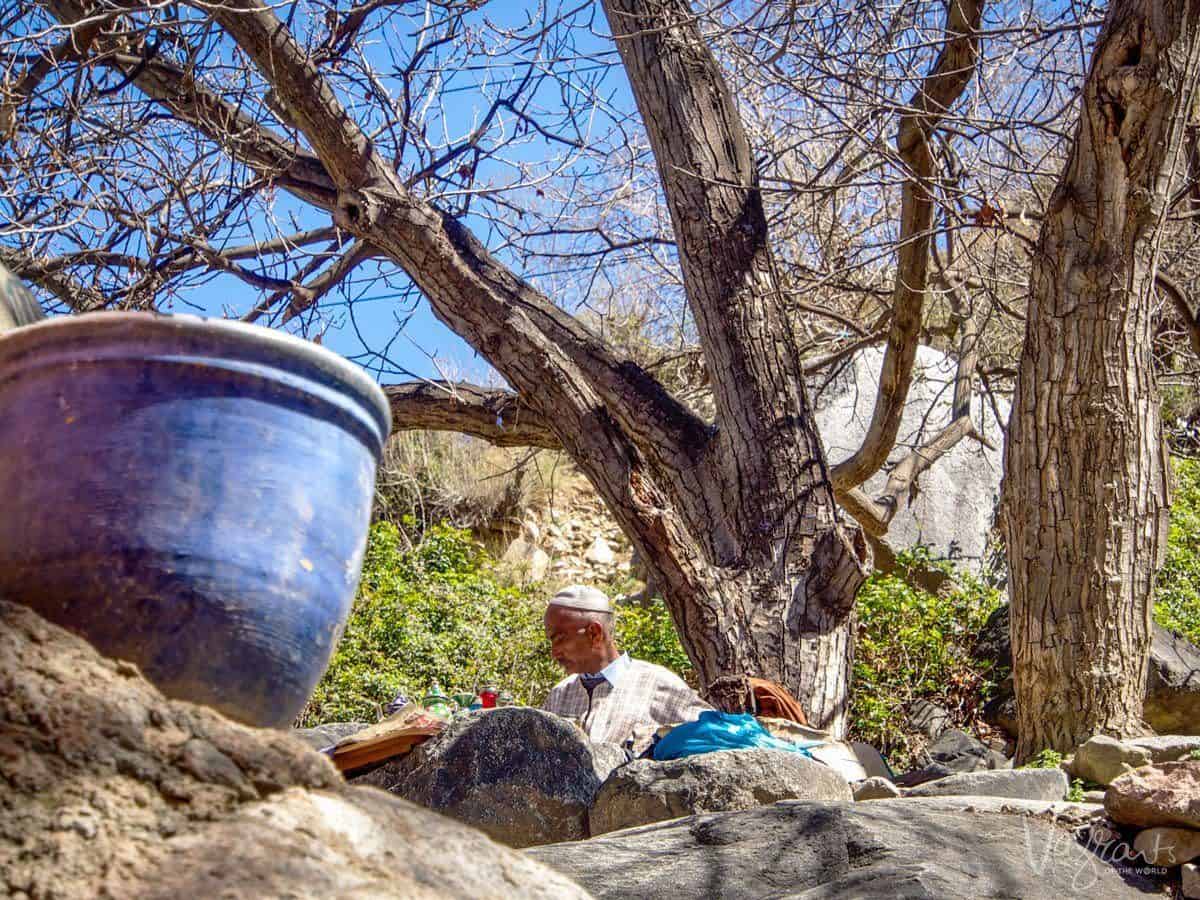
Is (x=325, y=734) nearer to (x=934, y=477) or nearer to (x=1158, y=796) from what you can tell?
(x=1158, y=796)

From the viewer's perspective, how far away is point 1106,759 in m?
4.68

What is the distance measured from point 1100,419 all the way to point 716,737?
2.22 meters

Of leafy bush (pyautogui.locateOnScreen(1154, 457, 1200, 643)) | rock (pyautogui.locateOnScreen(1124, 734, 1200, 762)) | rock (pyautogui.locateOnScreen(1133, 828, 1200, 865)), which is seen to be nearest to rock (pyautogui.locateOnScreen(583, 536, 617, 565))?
leafy bush (pyautogui.locateOnScreen(1154, 457, 1200, 643))

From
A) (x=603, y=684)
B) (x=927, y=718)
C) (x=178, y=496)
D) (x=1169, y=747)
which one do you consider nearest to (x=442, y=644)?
(x=927, y=718)

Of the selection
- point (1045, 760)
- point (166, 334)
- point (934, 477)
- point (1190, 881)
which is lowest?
point (1190, 881)

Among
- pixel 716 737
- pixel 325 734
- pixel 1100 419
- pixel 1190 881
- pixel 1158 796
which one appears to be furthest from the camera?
pixel 325 734

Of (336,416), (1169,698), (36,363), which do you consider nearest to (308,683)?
(336,416)

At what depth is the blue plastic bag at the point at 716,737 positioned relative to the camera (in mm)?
4438

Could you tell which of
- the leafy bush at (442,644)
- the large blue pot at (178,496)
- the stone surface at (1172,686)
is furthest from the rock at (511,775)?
the leafy bush at (442,644)

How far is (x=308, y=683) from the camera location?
1.83 meters

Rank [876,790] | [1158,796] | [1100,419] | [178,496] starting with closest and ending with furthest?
1. [178,496]
2. [1158,796]
3. [876,790]
4. [1100,419]

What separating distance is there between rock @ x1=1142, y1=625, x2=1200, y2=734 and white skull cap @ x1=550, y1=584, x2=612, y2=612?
139 inches

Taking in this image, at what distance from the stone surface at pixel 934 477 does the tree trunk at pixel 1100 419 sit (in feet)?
17.4

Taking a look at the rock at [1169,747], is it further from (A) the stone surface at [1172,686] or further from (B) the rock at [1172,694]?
(B) the rock at [1172,694]
